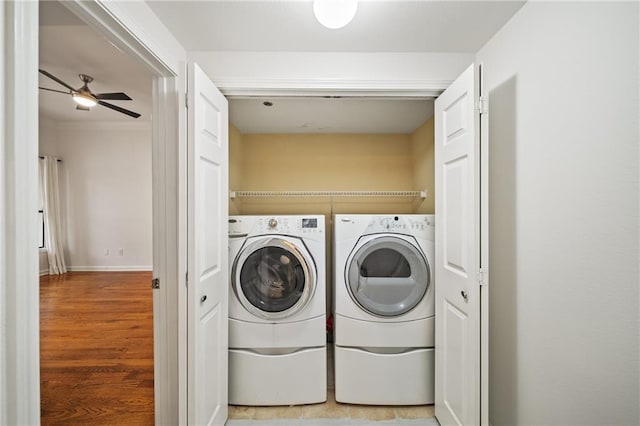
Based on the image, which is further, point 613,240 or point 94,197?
point 94,197

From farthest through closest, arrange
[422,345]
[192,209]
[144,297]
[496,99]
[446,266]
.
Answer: [144,297] → [422,345] → [446,266] → [496,99] → [192,209]

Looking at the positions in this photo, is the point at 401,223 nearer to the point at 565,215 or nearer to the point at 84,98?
the point at 565,215

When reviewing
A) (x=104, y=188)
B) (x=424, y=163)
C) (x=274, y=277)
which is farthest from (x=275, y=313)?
(x=104, y=188)

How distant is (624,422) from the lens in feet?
3.12

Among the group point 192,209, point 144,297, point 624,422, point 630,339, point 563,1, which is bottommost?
point 144,297

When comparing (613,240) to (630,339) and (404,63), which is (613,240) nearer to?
(630,339)

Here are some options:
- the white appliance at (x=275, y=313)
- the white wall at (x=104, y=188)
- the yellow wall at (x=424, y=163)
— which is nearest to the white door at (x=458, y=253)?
the white appliance at (x=275, y=313)

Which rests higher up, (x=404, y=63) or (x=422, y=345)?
(x=404, y=63)

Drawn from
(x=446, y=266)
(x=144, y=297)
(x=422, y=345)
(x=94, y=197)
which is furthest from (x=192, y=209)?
(x=94, y=197)

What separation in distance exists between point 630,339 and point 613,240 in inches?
12.1

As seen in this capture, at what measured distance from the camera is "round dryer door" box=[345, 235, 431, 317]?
194cm

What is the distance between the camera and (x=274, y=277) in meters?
1.98

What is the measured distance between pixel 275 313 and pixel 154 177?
109 centimetres

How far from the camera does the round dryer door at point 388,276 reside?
1.94 metres
